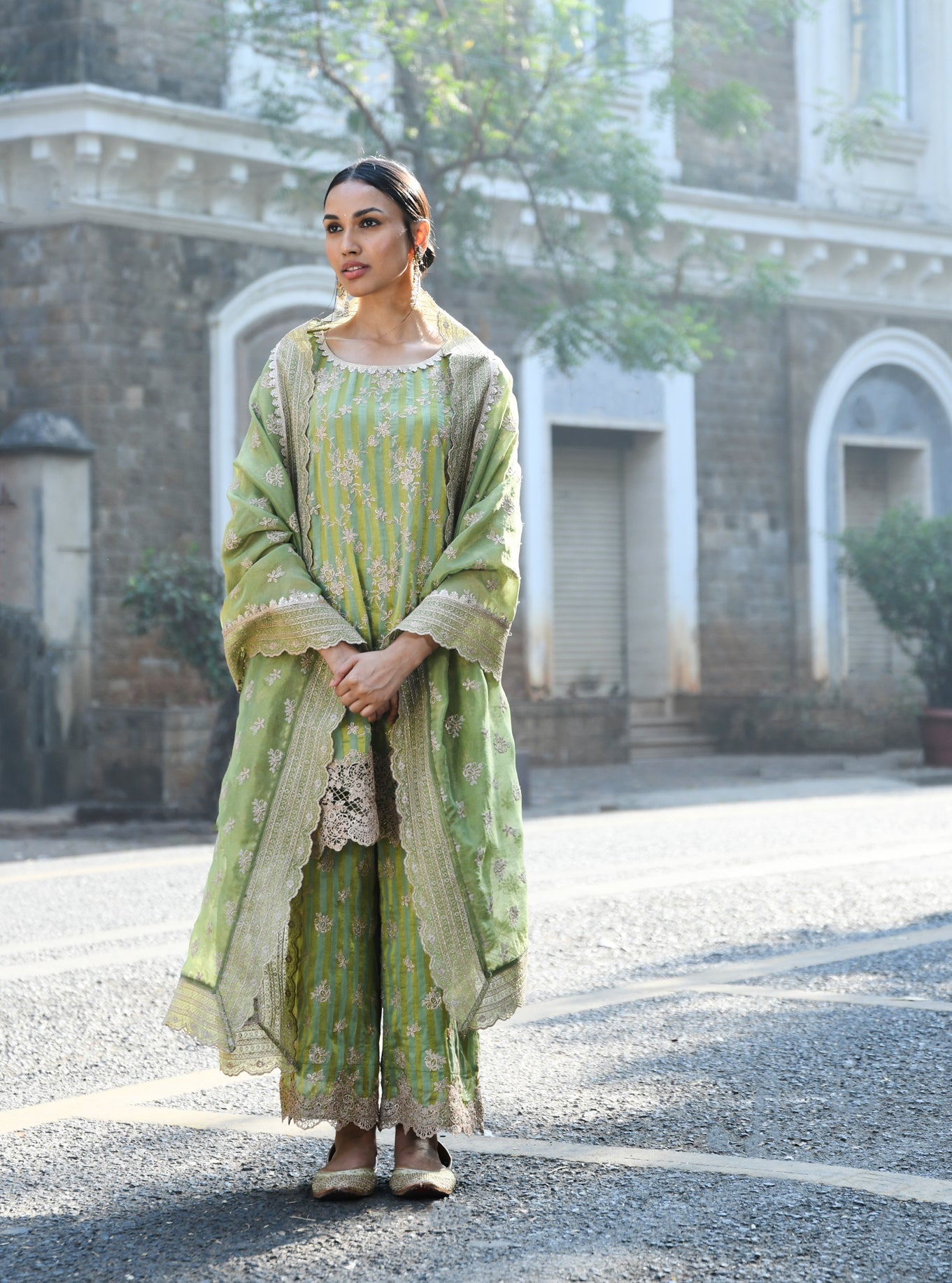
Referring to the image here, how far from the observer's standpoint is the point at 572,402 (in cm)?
1812

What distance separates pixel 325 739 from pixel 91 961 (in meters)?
3.20

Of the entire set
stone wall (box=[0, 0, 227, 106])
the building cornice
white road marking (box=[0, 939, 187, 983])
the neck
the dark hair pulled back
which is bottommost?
white road marking (box=[0, 939, 187, 983])

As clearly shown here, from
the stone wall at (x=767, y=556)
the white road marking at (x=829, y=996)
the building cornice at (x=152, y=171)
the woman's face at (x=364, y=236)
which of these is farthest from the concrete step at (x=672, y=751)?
the woman's face at (x=364, y=236)

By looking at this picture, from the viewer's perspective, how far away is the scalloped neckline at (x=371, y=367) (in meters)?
3.59

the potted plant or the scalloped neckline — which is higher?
the potted plant

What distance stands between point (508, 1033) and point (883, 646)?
665 inches

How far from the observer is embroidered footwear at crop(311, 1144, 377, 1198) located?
334 centimetres

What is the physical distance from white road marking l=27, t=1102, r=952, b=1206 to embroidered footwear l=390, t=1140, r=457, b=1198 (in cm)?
21

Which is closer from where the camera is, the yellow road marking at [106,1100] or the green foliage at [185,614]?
the yellow road marking at [106,1100]

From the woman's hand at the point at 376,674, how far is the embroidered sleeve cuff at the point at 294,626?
0.18ft

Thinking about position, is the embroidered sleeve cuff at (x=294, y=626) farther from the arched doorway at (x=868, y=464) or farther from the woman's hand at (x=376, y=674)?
the arched doorway at (x=868, y=464)

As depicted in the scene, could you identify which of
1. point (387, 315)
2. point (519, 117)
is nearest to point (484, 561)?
point (387, 315)

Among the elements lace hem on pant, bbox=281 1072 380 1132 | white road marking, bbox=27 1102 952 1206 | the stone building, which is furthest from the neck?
the stone building

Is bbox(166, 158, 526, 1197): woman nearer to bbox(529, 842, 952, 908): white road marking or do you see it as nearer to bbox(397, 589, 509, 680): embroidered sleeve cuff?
bbox(397, 589, 509, 680): embroidered sleeve cuff
